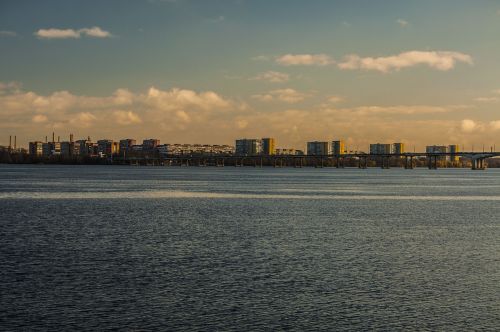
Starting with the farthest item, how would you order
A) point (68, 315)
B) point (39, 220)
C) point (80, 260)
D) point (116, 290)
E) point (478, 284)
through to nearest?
1. point (39, 220)
2. point (80, 260)
3. point (478, 284)
4. point (116, 290)
5. point (68, 315)

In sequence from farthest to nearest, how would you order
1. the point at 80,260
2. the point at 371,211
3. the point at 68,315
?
1. the point at 371,211
2. the point at 80,260
3. the point at 68,315

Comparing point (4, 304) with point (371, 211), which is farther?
point (371, 211)

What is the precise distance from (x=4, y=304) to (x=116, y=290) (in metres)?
3.06

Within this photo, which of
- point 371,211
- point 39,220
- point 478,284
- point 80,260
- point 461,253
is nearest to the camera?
point 478,284

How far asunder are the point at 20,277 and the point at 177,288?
5.20 meters

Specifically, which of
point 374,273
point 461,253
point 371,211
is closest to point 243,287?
point 374,273

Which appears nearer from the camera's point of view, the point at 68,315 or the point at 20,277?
the point at 68,315

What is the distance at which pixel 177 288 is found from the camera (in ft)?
58.5

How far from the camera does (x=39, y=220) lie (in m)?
36.6

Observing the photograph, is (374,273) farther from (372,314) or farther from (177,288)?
(177,288)

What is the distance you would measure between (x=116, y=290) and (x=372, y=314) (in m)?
7.23

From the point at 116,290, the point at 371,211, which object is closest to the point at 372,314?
the point at 116,290

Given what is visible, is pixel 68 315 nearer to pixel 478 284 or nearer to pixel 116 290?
pixel 116 290

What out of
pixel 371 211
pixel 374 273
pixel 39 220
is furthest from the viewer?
pixel 371 211
